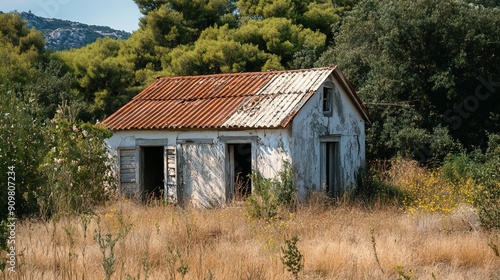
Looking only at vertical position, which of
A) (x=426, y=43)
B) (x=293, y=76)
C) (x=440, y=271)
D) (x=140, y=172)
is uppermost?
(x=426, y=43)

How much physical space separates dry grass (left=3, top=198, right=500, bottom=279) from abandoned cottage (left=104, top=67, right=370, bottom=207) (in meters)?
2.48

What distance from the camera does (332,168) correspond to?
53.8 feet

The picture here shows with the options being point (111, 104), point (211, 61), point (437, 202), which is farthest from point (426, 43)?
point (111, 104)

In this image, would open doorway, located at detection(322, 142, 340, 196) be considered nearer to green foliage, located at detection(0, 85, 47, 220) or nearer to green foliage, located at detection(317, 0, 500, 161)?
green foliage, located at detection(317, 0, 500, 161)

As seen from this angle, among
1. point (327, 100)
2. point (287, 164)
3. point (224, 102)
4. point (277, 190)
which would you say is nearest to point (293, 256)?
point (277, 190)

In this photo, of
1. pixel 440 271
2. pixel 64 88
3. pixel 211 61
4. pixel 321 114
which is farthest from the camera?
pixel 211 61

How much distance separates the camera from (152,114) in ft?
54.7

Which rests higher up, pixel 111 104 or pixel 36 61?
pixel 36 61

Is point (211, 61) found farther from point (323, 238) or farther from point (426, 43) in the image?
point (323, 238)

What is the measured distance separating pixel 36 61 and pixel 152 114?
1585 cm

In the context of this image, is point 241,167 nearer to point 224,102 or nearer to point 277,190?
point 224,102

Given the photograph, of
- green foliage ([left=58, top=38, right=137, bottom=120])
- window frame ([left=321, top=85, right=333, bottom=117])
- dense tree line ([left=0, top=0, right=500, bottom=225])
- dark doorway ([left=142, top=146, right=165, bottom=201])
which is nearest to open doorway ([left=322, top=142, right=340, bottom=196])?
window frame ([left=321, top=85, right=333, bottom=117])

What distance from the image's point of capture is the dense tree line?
1292 centimetres

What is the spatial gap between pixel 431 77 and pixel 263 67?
35.9 feet
